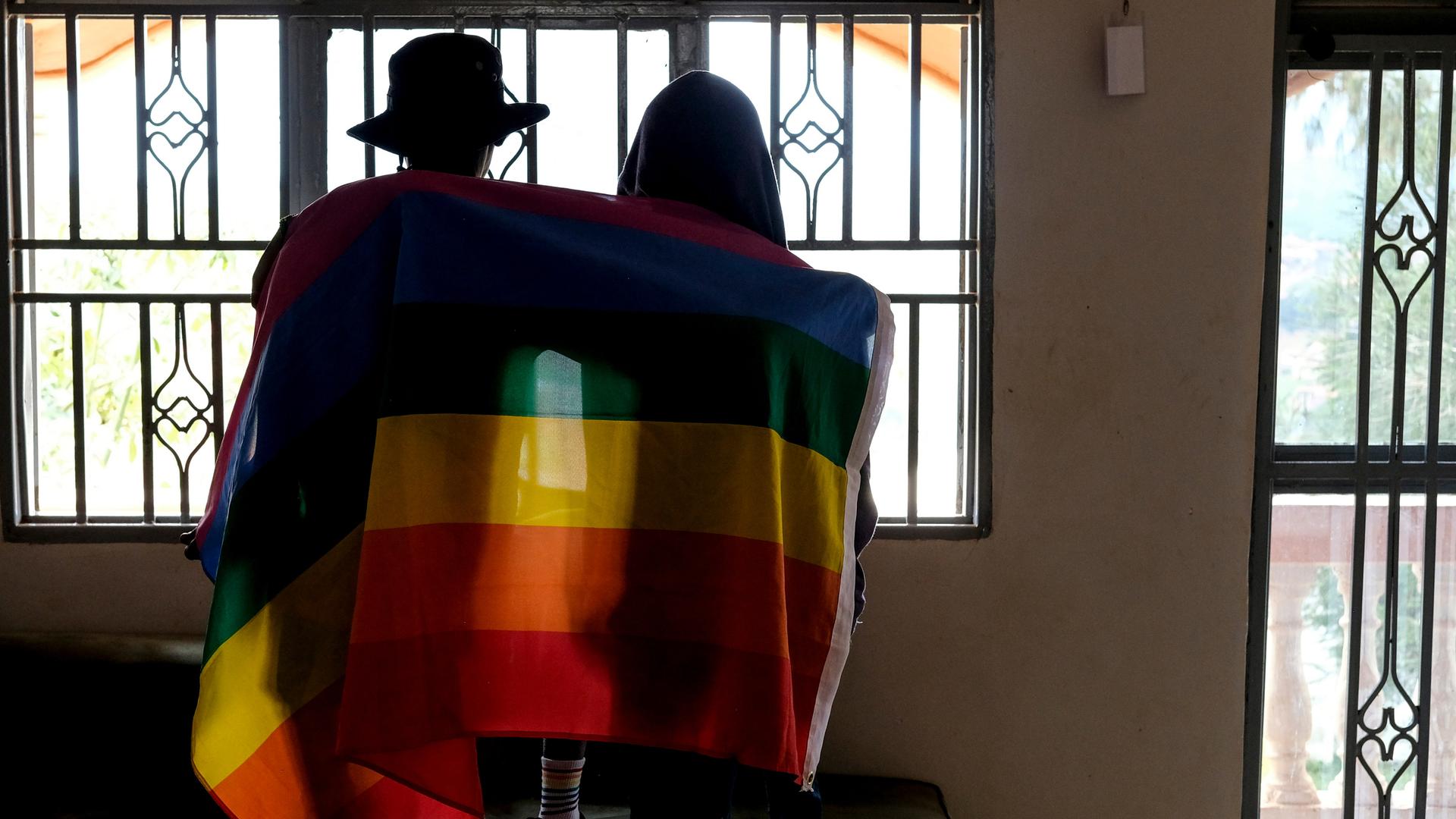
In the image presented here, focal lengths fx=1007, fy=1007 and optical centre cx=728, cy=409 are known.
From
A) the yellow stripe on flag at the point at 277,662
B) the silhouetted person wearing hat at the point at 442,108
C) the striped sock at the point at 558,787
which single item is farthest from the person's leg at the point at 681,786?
the silhouetted person wearing hat at the point at 442,108

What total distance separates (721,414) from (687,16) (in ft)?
3.86

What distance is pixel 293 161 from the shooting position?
2086mm

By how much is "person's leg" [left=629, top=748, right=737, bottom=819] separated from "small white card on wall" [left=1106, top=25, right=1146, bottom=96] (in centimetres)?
153

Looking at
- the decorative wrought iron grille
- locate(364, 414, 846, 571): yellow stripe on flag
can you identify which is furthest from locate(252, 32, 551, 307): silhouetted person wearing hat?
the decorative wrought iron grille

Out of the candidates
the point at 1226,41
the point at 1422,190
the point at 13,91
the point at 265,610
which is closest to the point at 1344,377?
the point at 1422,190

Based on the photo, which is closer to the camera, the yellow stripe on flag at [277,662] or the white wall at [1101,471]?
the yellow stripe on flag at [277,662]

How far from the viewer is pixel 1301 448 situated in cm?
214

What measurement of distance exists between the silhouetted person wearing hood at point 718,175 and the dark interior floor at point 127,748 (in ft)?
1.55

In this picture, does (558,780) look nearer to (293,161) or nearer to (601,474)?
(601,474)

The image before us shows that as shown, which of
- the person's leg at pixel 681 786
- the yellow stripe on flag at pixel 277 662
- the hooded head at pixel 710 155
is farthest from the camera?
the hooded head at pixel 710 155

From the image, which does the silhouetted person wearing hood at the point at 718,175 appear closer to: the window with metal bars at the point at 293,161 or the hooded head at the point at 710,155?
the hooded head at the point at 710,155

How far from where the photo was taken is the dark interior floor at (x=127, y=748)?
1777mm

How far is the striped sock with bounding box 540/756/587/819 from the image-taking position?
139cm

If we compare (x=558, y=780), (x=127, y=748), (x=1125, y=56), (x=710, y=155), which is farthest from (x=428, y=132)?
(x=1125, y=56)
